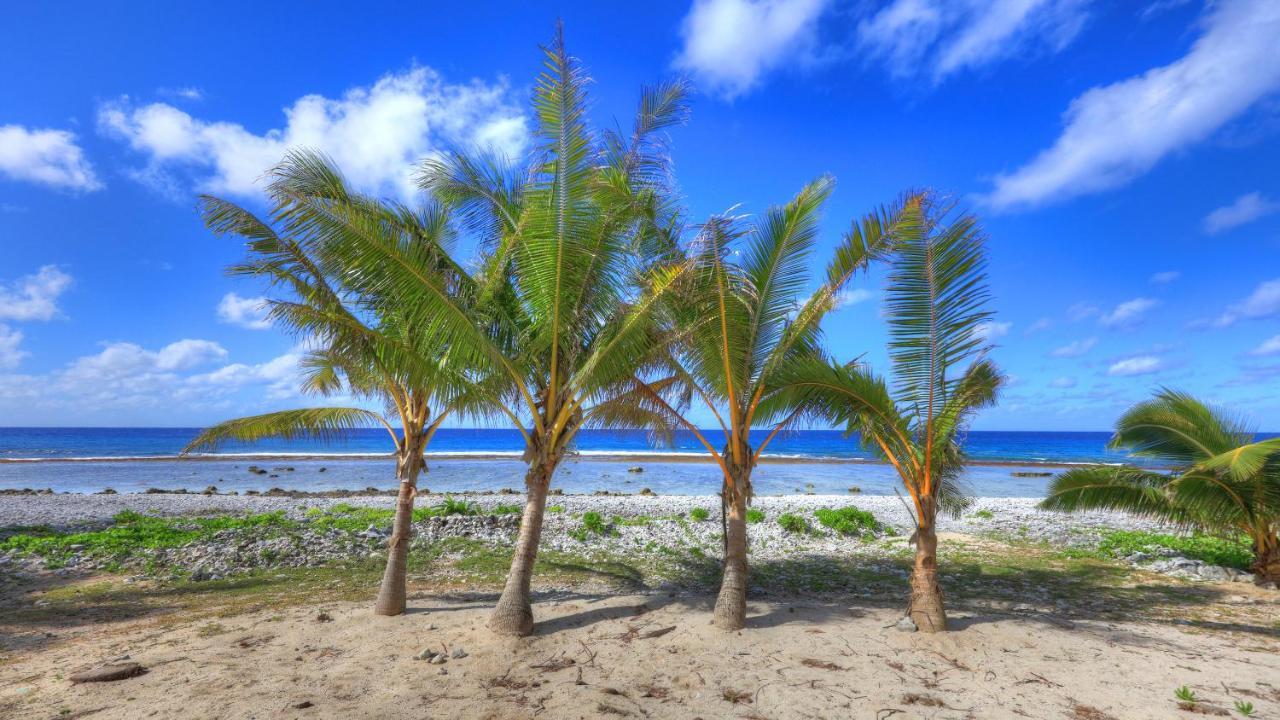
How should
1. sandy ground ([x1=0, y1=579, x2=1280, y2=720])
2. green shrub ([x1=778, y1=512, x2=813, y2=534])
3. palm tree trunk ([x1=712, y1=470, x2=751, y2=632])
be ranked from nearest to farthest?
sandy ground ([x1=0, y1=579, x2=1280, y2=720]) < palm tree trunk ([x1=712, y1=470, x2=751, y2=632]) < green shrub ([x1=778, y1=512, x2=813, y2=534])

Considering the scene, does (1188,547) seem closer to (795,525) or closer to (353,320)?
(795,525)

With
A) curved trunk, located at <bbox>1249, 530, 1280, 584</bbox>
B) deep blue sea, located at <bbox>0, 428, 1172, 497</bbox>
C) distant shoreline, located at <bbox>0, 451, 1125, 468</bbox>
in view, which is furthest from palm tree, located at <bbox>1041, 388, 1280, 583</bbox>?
distant shoreline, located at <bbox>0, 451, 1125, 468</bbox>

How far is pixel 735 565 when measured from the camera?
7.07m

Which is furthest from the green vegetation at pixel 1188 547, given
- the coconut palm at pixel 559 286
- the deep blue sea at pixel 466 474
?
the coconut palm at pixel 559 286

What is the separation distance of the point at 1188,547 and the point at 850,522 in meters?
6.40

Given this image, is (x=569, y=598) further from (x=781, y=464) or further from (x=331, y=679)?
(x=781, y=464)

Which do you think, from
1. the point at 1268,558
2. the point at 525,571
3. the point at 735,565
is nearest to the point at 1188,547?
the point at 1268,558

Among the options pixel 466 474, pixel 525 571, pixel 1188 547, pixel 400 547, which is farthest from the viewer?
pixel 466 474

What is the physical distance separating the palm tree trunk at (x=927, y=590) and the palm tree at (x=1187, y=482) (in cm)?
429

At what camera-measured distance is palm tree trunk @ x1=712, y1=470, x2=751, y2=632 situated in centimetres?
687

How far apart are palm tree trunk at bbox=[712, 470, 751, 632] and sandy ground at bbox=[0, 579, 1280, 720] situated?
0.70 feet

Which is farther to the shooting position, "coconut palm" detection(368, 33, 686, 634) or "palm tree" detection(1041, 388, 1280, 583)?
"palm tree" detection(1041, 388, 1280, 583)

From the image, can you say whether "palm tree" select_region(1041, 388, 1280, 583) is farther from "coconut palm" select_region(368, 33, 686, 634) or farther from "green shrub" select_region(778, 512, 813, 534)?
"coconut palm" select_region(368, 33, 686, 634)

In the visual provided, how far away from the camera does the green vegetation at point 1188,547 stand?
10.9 m
